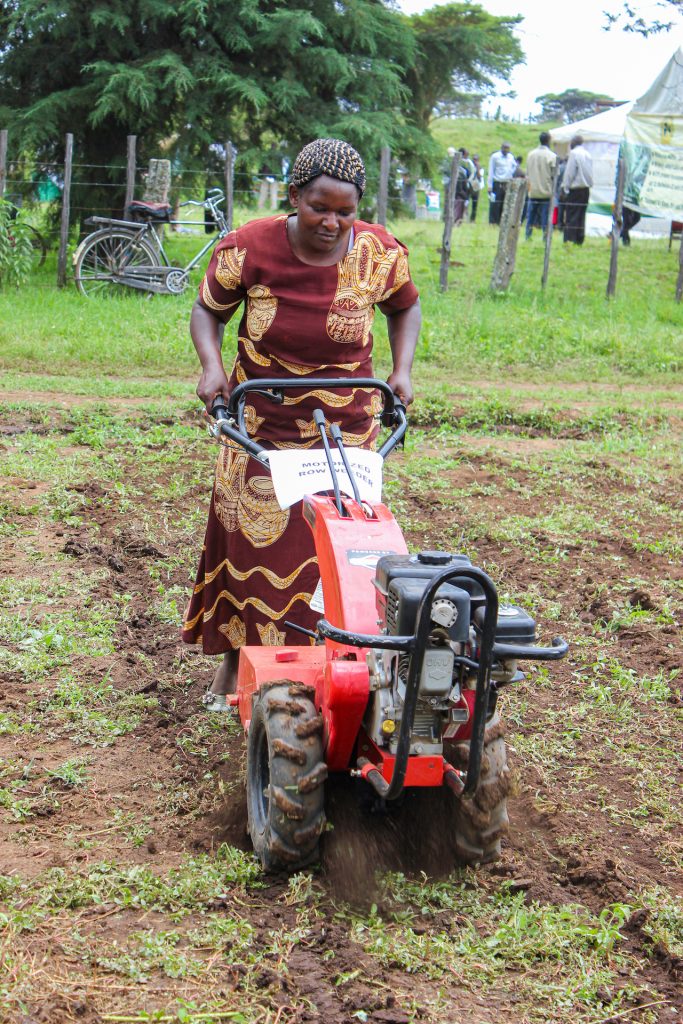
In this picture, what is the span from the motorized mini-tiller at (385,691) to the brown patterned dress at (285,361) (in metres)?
0.52

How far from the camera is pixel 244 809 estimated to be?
3.59 meters

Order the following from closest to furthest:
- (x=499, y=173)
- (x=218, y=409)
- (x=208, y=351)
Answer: (x=218, y=409)
(x=208, y=351)
(x=499, y=173)

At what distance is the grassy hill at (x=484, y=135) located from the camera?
3575cm

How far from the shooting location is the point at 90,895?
3016 mm

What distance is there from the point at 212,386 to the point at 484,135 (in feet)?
121

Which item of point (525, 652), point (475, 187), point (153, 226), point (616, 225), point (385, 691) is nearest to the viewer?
point (525, 652)

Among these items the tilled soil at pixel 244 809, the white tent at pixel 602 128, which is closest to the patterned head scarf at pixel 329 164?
the tilled soil at pixel 244 809

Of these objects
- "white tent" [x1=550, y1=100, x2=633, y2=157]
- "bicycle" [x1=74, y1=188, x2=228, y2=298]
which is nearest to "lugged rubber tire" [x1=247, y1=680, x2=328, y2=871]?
Result: "bicycle" [x1=74, y1=188, x2=228, y2=298]

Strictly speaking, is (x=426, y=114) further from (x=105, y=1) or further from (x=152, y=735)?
(x=152, y=735)

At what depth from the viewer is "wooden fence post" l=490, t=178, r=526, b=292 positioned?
14352 mm

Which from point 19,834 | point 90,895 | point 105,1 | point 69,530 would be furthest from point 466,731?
point 105,1

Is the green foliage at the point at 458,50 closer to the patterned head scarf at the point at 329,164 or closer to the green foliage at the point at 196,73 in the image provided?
the green foliage at the point at 196,73

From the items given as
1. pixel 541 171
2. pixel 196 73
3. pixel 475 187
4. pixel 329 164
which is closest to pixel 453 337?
pixel 196 73

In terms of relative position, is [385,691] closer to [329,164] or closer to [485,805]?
[485,805]
